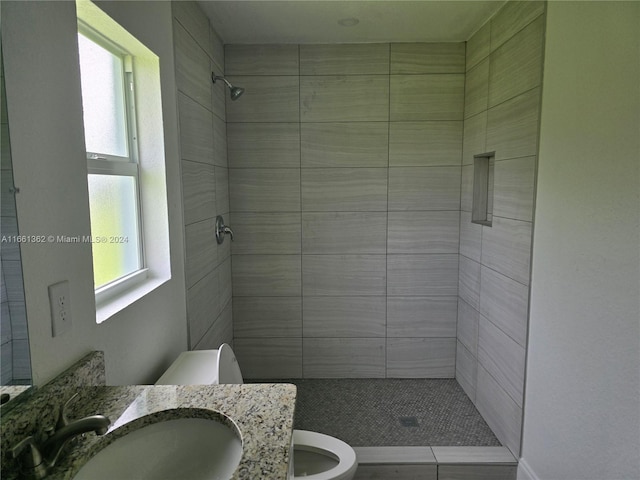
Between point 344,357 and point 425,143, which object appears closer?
point 425,143

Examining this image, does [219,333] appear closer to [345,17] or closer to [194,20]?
[194,20]

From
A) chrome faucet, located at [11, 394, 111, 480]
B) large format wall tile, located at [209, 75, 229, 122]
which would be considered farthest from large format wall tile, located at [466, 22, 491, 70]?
chrome faucet, located at [11, 394, 111, 480]

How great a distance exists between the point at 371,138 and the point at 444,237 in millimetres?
867

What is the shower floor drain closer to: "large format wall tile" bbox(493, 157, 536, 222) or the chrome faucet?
"large format wall tile" bbox(493, 157, 536, 222)

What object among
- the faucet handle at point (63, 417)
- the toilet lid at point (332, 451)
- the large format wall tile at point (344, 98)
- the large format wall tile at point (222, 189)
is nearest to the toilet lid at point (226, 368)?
the toilet lid at point (332, 451)

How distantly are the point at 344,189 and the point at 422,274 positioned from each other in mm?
829

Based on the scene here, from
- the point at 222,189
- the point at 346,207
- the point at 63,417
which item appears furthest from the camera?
the point at 346,207

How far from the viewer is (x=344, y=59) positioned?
287 centimetres

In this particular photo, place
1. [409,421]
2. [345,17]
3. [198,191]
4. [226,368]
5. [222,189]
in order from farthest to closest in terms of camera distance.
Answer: [222,189]
[409,421]
[345,17]
[198,191]
[226,368]

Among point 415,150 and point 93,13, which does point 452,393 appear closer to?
point 415,150

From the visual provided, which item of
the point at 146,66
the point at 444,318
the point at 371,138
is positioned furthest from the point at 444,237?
the point at 146,66

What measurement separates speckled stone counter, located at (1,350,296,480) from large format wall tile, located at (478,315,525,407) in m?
1.42

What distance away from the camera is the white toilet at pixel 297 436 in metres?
1.64

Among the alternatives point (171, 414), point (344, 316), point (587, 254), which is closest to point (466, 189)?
point (344, 316)
